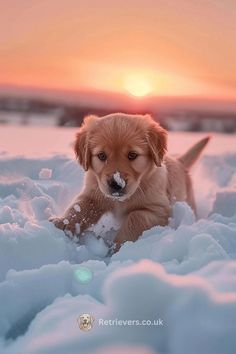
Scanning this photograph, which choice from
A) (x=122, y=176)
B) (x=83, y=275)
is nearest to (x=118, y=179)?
(x=122, y=176)

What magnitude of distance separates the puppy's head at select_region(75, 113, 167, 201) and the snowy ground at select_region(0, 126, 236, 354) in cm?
17

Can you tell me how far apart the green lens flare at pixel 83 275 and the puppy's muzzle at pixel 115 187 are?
0.44m

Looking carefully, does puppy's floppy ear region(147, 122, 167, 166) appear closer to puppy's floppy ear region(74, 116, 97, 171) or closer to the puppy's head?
the puppy's head

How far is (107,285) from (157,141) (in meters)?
0.81

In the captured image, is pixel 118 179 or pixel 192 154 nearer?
pixel 118 179

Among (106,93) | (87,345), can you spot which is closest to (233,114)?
(106,93)

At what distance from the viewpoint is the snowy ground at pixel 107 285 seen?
5.69 feet

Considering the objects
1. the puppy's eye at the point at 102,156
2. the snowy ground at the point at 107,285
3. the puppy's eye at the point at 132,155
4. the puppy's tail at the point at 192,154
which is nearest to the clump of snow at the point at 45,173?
the snowy ground at the point at 107,285

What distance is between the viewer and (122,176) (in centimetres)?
226

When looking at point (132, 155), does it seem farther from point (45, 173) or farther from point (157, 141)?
point (45, 173)

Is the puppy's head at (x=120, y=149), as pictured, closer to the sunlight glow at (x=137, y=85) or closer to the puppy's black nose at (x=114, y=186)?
the puppy's black nose at (x=114, y=186)

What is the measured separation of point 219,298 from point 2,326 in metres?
0.64

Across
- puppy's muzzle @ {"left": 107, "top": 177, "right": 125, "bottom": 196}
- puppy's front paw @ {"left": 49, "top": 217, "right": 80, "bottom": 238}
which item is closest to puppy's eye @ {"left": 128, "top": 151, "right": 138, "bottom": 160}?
puppy's muzzle @ {"left": 107, "top": 177, "right": 125, "bottom": 196}

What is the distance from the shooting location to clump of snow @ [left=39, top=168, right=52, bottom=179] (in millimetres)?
2393
